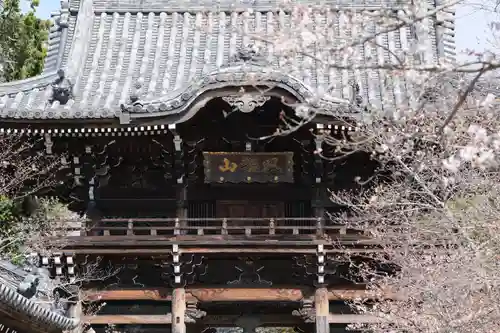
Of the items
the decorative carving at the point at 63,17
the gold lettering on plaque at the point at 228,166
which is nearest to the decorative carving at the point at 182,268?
the gold lettering on plaque at the point at 228,166

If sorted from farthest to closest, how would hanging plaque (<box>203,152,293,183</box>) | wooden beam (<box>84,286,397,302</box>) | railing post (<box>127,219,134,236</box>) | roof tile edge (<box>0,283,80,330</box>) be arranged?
hanging plaque (<box>203,152,293,183</box>)
wooden beam (<box>84,286,397,302</box>)
railing post (<box>127,219,134,236</box>)
roof tile edge (<box>0,283,80,330</box>)

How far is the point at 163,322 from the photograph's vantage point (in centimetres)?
1448

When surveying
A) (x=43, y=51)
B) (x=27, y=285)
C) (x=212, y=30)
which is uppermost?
(x=43, y=51)

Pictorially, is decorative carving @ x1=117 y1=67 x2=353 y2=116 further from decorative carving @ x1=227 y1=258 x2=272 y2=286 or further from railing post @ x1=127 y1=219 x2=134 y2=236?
decorative carving @ x1=227 y1=258 x2=272 y2=286

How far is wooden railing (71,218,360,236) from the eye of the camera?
13852 mm

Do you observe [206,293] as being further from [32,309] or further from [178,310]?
[32,309]

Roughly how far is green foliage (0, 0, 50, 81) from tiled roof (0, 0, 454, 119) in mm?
8953

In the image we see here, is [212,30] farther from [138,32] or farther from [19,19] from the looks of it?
[19,19]

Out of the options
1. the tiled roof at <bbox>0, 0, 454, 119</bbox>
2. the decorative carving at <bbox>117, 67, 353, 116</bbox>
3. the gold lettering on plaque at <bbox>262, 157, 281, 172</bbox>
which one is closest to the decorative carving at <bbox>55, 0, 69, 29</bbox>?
the tiled roof at <bbox>0, 0, 454, 119</bbox>

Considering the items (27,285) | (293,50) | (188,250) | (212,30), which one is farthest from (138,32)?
(293,50)

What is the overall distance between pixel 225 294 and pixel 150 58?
17.4ft

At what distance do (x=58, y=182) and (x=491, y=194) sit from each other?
7914 mm

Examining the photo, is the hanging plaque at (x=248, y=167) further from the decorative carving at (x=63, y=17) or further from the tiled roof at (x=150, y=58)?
the decorative carving at (x=63, y=17)

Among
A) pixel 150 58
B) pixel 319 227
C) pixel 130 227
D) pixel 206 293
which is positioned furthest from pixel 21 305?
pixel 150 58
